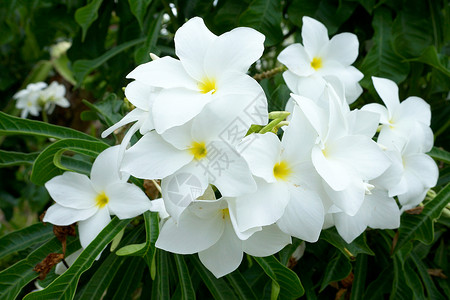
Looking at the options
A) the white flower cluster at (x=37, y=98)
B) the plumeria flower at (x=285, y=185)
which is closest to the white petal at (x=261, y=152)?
the plumeria flower at (x=285, y=185)

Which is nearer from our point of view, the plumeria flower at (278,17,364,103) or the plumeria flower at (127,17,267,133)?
the plumeria flower at (127,17,267,133)

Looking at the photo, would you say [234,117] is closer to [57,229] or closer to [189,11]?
[57,229]

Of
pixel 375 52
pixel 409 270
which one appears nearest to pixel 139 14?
pixel 375 52

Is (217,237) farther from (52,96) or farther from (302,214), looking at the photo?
(52,96)

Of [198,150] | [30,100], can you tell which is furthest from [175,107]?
[30,100]

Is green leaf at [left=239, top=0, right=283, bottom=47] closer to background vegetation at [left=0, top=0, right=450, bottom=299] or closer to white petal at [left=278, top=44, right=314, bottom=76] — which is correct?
background vegetation at [left=0, top=0, right=450, bottom=299]

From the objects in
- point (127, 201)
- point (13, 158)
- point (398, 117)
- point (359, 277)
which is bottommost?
point (359, 277)

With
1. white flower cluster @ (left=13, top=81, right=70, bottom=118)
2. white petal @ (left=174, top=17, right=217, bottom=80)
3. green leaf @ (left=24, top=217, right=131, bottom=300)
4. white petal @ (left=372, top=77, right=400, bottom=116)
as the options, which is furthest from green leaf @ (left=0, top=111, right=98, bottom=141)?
white flower cluster @ (left=13, top=81, right=70, bottom=118)
